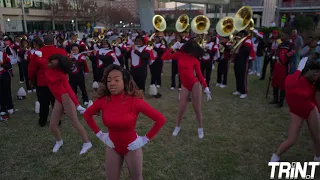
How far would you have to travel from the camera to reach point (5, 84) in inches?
248

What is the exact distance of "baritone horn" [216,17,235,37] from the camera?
355 inches

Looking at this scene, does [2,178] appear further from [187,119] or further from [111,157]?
[187,119]

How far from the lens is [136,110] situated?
2594 mm

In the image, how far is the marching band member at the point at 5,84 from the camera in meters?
6.06

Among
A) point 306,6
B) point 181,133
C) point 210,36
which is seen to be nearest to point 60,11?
point 306,6

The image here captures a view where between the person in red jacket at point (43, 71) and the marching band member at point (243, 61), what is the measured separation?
17.0 feet

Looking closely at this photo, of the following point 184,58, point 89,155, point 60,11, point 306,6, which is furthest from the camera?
point 60,11

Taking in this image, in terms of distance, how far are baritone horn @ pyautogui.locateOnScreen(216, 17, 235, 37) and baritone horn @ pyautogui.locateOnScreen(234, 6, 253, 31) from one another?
0.15 m

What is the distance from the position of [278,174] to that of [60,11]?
5203cm

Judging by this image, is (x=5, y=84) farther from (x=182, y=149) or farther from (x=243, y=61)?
(x=243, y=61)

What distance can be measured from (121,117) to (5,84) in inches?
204

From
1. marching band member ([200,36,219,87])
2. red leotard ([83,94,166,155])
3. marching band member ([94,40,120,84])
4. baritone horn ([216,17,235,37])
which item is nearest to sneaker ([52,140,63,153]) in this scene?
red leotard ([83,94,166,155])

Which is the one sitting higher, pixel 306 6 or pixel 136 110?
pixel 306 6

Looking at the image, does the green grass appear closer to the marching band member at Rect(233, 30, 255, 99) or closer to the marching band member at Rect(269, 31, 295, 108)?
the marching band member at Rect(269, 31, 295, 108)
